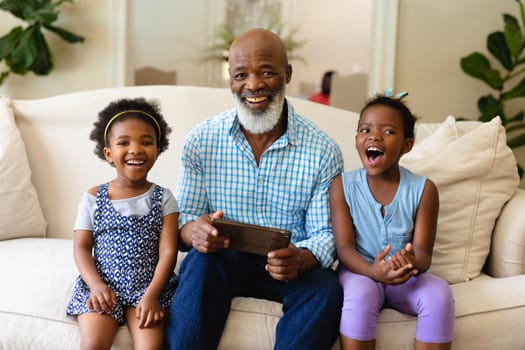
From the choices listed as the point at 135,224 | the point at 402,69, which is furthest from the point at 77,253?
the point at 402,69

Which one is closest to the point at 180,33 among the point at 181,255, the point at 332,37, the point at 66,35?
the point at 66,35

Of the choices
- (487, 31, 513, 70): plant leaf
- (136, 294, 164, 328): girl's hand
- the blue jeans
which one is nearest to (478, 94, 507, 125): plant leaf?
(487, 31, 513, 70): plant leaf

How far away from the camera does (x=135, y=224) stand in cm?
169

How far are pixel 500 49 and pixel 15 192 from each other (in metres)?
2.98

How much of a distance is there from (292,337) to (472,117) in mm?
3049

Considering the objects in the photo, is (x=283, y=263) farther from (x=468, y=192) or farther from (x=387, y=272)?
(x=468, y=192)

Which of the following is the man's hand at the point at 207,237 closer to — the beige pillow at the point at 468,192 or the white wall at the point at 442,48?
the beige pillow at the point at 468,192

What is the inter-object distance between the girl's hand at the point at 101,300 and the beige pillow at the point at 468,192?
Result: 991mm

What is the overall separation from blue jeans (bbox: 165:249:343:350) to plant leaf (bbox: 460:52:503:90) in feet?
8.23

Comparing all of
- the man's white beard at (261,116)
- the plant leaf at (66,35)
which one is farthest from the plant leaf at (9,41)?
the man's white beard at (261,116)

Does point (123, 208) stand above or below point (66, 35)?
below

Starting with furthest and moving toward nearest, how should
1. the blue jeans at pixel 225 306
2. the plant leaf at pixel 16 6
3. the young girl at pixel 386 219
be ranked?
the plant leaf at pixel 16 6 → the young girl at pixel 386 219 → the blue jeans at pixel 225 306

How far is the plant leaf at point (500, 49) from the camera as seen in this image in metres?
3.72

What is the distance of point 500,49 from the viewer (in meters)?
3.73
